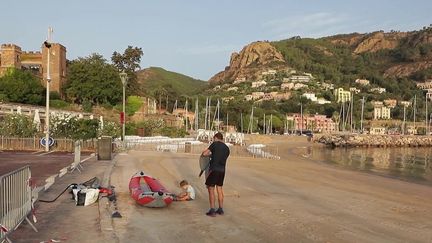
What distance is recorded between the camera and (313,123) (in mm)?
179875

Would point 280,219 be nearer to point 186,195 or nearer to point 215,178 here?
point 215,178

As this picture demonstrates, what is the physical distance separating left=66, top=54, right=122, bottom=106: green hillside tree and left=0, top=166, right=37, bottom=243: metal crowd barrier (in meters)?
66.6

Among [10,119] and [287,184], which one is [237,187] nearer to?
[287,184]

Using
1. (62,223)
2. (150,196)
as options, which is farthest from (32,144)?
(62,223)

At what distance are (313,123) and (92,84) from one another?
116 metres

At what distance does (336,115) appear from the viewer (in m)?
189

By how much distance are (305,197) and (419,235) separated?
5.66m

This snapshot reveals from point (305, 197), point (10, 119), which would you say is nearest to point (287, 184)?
point (305, 197)

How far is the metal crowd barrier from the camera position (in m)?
7.98

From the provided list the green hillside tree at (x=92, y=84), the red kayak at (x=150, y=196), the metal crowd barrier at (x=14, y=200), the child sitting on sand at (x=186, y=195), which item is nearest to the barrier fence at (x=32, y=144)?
the child sitting on sand at (x=186, y=195)

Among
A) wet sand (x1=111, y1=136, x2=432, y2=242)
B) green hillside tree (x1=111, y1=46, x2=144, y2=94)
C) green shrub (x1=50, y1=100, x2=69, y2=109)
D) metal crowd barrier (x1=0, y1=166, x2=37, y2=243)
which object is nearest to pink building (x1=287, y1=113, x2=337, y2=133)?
green hillside tree (x1=111, y1=46, x2=144, y2=94)

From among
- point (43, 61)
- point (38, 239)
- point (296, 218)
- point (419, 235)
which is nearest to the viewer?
point (38, 239)

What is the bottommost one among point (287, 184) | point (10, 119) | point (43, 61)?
point (287, 184)

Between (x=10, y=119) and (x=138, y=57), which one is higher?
(x=138, y=57)
